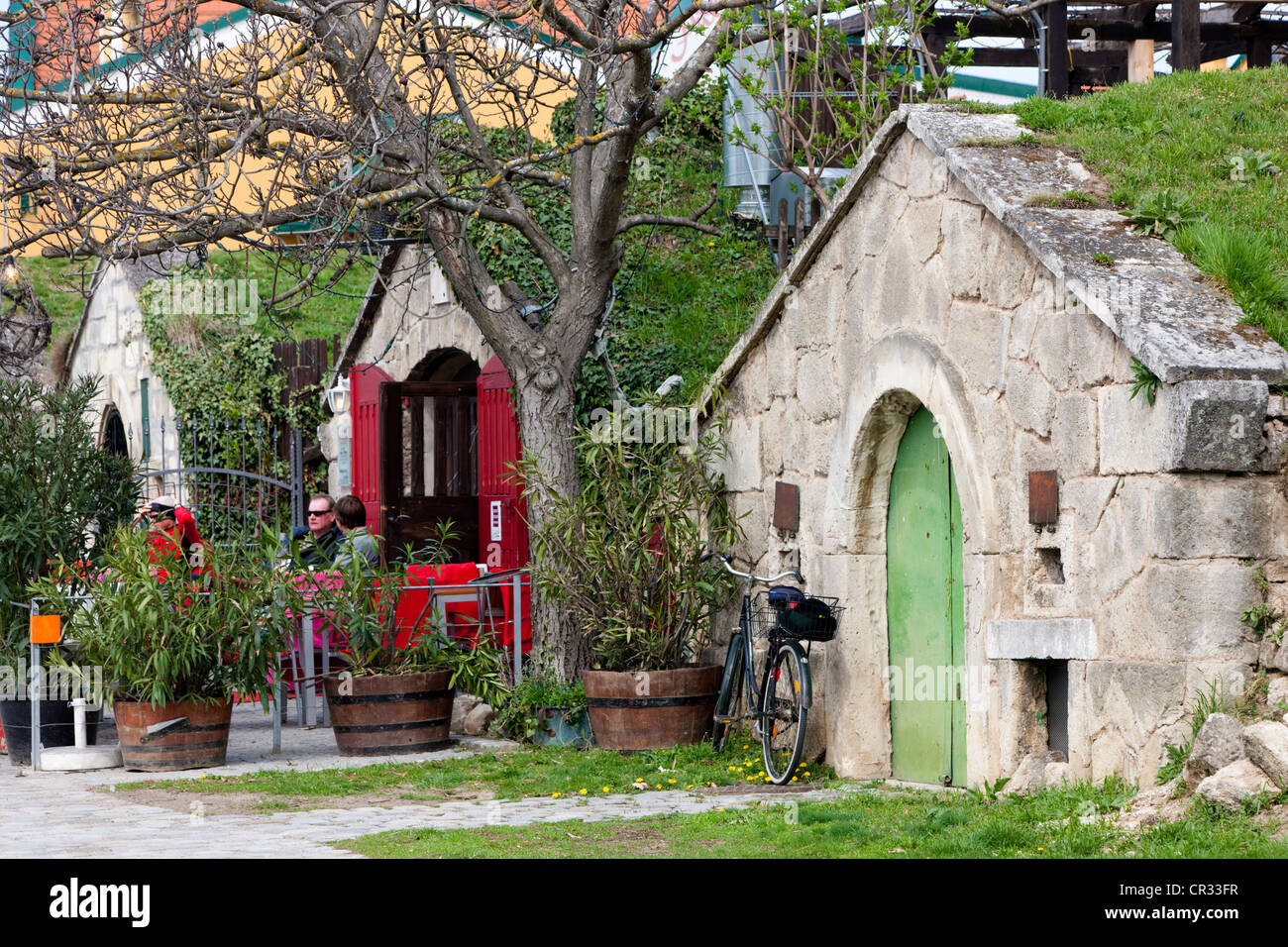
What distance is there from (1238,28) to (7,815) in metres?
11.2

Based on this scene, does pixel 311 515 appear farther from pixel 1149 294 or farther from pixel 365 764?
pixel 1149 294

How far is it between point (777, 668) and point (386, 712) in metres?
2.42

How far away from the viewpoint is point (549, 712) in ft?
30.1

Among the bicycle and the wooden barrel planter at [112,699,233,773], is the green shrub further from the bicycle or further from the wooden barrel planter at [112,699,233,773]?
the bicycle

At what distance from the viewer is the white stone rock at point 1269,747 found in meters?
4.88

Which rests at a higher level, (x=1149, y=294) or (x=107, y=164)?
(x=107, y=164)

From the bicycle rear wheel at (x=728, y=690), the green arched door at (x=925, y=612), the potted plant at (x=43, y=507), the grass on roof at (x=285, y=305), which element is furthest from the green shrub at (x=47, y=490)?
the grass on roof at (x=285, y=305)

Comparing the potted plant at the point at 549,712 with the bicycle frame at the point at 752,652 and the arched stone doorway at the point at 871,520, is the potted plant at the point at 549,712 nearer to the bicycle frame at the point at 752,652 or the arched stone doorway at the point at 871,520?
the bicycle frame at the point at 752,652

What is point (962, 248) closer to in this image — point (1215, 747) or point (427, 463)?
→ point (1215, 747)

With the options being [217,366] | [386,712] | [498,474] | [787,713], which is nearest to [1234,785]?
[787,713]

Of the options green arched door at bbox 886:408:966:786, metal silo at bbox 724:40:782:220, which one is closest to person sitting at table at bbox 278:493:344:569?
green arched door at bbox 886:408:966:786

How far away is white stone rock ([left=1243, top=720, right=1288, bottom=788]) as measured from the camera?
192 inches

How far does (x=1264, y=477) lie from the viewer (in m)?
5.46
